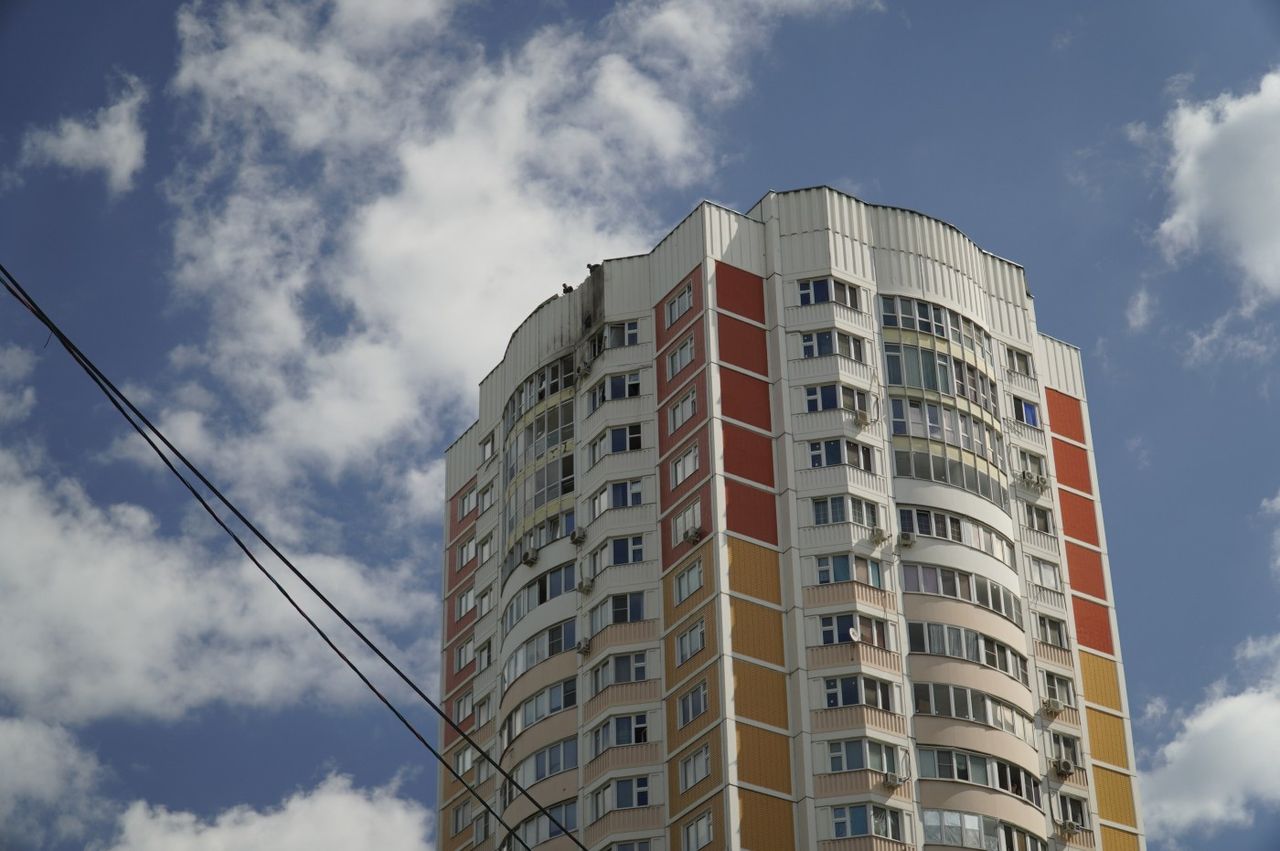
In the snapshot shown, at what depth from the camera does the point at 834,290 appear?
279ft

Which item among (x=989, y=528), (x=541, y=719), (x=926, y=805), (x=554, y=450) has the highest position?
(x=554, y=450)

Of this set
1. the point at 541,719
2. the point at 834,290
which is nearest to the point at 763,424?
the point at 834,290

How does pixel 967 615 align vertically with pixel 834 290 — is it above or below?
below

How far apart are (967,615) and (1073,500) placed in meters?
12.5

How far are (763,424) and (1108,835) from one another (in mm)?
20389

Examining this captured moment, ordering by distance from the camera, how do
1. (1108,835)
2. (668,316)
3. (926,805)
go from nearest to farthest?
(926,805)
(1108,835)
(668,316)

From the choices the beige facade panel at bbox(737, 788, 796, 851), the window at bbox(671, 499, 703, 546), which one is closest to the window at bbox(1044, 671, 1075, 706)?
the beige facade panel at bbox(737, 788, 796, 851)

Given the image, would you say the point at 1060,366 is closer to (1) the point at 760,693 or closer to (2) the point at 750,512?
(2) the point at 750,512

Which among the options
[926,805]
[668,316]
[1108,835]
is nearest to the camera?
[926,805]

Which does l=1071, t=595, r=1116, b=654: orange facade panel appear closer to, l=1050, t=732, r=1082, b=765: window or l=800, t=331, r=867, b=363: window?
l=1050, t=732, r=1082, b=765: window

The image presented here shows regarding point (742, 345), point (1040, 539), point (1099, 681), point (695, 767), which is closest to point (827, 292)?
point (742, 345)

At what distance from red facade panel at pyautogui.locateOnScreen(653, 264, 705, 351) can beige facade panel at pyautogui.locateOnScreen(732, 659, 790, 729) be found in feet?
50.4

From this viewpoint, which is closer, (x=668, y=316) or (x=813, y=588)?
(x=813, y=588)

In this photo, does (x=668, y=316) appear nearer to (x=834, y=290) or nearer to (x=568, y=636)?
(x=834, y=290)
